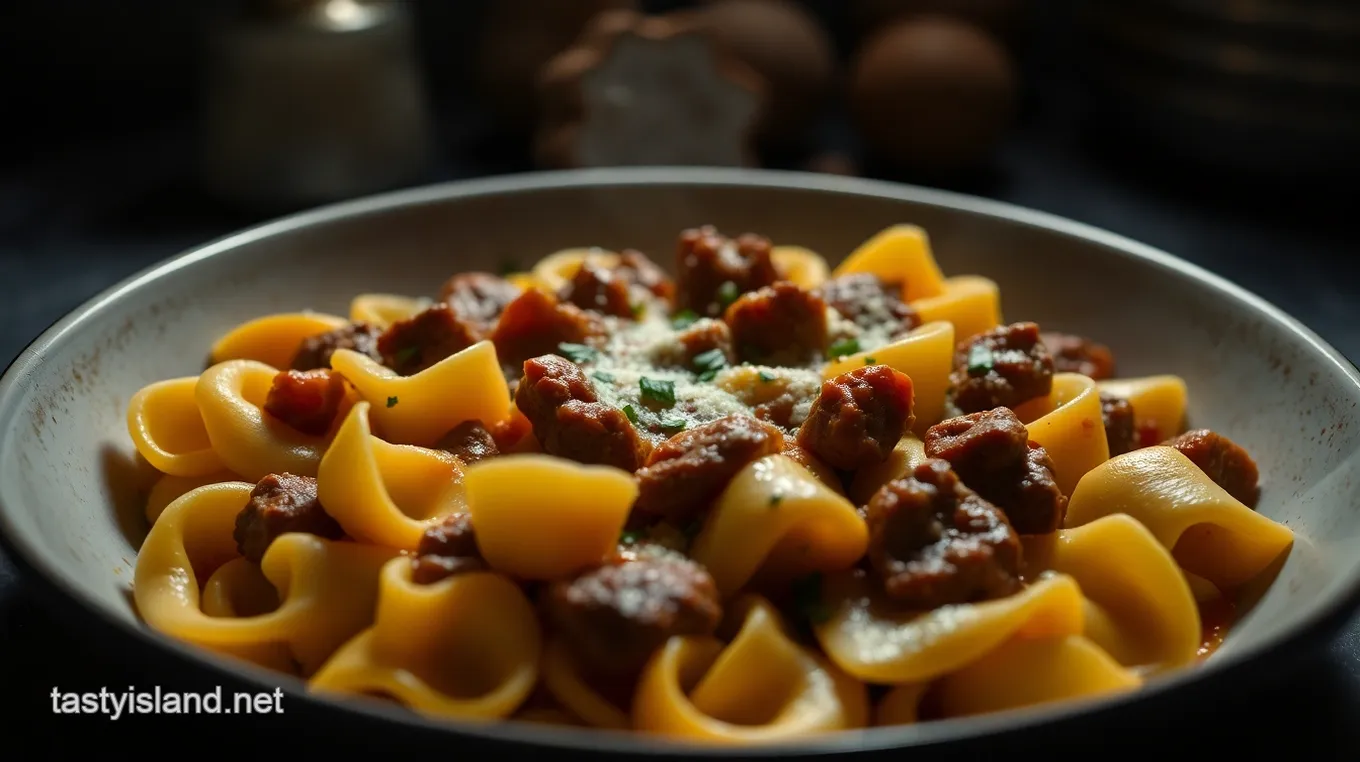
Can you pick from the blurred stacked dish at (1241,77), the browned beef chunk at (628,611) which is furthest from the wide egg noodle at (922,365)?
the blurred stacked dish at (1241,77)

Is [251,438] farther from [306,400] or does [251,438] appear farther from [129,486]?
[129,486]

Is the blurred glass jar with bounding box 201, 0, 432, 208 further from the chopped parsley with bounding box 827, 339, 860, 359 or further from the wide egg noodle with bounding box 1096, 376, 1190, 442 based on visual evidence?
the wide egg noodle with bounding box 1096, 376, 1190, 442

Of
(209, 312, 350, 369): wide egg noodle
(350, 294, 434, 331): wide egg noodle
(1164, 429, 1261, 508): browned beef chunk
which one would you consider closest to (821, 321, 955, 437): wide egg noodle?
(1164, 429, 1261, 508): browned beef chunk

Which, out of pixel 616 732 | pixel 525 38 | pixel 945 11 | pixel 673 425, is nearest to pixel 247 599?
pixel 616 732

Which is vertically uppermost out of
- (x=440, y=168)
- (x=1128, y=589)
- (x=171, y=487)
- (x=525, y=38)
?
(x=525, y=38)

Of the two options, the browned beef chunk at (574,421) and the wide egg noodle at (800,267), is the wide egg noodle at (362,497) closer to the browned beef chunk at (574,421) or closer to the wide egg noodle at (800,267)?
the browned beef chunk at (574,421)

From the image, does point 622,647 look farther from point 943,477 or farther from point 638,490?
point 943,477

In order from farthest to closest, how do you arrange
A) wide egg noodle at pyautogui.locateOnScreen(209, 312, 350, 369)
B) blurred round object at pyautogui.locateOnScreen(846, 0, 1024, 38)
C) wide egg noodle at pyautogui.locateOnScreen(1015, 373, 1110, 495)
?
blurred round object at pyautogui.locateOnScreen(846, 0, 1024, 38)
wide egg noodle at pyautogui.locateOnScreen(209, 312, 350, 369)
wide egg noodle at pyautogui.locateOnScreen(1015, 373, 1110, 495)
